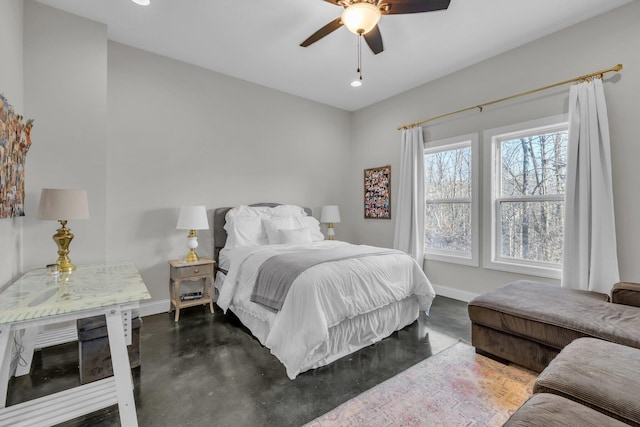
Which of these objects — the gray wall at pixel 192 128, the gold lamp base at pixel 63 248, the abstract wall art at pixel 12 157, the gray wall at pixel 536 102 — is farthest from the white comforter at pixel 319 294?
the abstract wall art at pixel 12 157

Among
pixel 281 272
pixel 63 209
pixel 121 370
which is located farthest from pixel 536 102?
pixel 63 209

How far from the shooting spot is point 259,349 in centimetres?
251

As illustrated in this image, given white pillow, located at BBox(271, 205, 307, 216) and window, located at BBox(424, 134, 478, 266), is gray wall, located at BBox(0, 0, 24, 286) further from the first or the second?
window, located at BBox(424, 134, 478, 266)

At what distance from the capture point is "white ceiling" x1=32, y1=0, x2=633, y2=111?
2.62m

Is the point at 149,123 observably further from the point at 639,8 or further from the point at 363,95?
the point at 639,8

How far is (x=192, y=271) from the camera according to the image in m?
3.22

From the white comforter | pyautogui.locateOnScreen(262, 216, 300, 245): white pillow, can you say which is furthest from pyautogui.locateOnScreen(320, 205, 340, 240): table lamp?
the white comforter

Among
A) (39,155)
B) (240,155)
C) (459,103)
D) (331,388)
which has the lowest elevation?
(331,388)

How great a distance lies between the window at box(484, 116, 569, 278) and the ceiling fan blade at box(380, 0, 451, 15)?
1911 mm

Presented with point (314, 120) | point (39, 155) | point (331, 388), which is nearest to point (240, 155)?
point (314, 120)

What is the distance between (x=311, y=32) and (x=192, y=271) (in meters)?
2.85

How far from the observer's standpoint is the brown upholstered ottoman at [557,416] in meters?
0.95

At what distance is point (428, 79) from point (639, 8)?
1.99 meters

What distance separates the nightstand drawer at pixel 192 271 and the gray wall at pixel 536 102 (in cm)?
276
